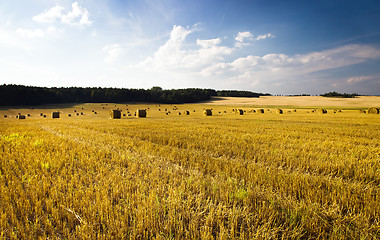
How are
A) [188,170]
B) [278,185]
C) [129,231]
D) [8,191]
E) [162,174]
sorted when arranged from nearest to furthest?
[129,231] → [8,191] → [278,185] → [162,174] → [188,170]

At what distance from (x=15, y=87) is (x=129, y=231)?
365ft

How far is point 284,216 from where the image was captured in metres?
2.64

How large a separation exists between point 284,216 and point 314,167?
3083mm

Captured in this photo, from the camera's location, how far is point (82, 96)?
94938mm

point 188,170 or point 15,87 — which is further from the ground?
point 15,87

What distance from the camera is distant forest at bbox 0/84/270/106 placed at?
250 ft

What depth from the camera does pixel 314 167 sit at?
4941 millimetres

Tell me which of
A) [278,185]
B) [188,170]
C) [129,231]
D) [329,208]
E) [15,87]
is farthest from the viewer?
[15,87]

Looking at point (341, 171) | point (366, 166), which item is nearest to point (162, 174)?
point (341, 171)

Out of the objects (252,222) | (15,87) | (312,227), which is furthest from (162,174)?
(15,87)

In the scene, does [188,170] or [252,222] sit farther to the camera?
[188,170]

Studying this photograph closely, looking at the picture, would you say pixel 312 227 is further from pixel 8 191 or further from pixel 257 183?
pixel 8 191

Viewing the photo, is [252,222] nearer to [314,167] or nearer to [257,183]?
[257,183]

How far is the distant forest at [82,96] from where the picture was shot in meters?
76.3
